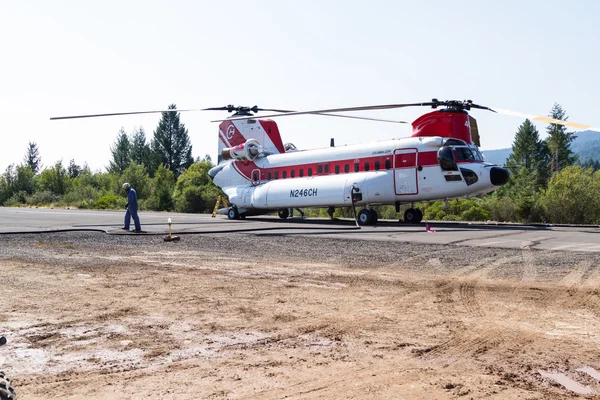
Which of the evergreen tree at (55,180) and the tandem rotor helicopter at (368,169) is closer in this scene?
the tandem rotor helicopter at (368,169)

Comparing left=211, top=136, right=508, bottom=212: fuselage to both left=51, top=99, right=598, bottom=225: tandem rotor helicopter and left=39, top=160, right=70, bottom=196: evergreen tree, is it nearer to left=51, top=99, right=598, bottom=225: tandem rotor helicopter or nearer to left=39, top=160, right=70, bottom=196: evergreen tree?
left=51, top=99, right=598, bottom=225: tandem rotor helicopter

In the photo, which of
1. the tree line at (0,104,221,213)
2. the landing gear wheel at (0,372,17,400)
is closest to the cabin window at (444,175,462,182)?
the landing gear wheel at (0,372,17,400)

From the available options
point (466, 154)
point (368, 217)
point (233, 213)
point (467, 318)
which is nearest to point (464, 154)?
point (466, 154)

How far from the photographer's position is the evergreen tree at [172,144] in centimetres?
10806

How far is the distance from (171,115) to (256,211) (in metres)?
80.7

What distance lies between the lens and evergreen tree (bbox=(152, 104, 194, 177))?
10806 cm

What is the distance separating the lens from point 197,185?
2330 inches

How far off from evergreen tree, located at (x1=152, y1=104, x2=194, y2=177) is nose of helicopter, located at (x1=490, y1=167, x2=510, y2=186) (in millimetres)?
89797

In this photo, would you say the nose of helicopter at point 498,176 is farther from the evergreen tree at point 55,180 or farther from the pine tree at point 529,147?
the pine tree at point 529,147

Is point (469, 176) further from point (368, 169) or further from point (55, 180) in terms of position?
point (55, 180)

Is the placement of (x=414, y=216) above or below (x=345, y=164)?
below

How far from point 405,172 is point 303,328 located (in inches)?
716

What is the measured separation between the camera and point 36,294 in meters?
8.65

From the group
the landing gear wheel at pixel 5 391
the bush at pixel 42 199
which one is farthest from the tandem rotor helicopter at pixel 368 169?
the bush at pixel 42 199
